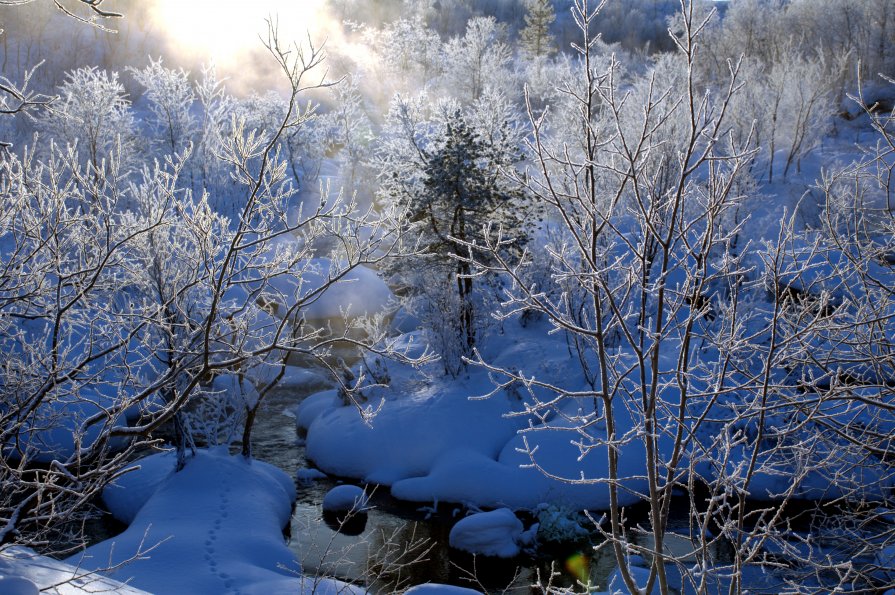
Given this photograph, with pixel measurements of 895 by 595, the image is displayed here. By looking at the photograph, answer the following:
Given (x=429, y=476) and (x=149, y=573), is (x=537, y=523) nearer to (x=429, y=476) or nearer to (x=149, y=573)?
(x=429, y=476)

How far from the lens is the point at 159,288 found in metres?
10.7

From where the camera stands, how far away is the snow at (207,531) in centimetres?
806

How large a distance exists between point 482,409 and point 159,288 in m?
7.04

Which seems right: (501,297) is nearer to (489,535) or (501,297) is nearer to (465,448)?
(465,448)

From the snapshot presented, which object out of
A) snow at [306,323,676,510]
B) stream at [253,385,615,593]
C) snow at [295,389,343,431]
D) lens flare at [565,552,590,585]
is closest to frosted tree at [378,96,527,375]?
snow at [306,323,676,510]

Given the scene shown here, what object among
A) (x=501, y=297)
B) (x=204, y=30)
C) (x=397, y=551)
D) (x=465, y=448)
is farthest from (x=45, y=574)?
(x=204, y=30)

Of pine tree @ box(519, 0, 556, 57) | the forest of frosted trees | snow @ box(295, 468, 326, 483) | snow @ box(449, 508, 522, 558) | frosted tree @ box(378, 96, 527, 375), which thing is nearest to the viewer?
the forest of frosted trees

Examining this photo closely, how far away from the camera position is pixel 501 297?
18.4m

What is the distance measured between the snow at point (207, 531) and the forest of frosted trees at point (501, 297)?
25cm

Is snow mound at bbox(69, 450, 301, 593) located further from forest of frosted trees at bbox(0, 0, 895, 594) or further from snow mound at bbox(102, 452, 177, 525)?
snow mound at bbox(102, 452, 177, 525)

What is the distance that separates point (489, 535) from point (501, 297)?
8.73m

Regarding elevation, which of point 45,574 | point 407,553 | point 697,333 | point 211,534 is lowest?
point 407,553

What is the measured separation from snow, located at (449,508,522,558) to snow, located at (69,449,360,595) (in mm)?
2562

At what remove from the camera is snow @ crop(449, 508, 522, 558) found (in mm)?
10422
